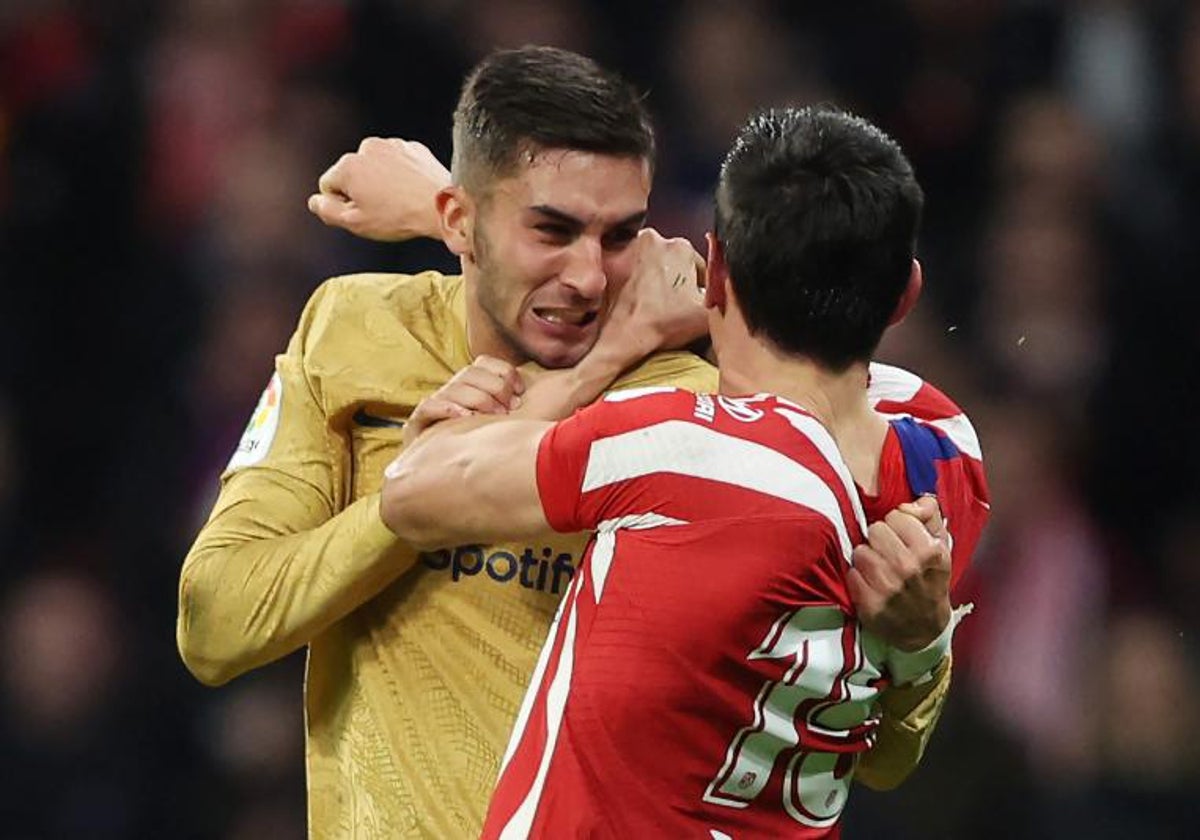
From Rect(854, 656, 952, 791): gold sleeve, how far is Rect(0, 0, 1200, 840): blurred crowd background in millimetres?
2487

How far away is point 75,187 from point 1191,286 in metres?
3.57

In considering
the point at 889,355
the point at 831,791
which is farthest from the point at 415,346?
the point at 889,355

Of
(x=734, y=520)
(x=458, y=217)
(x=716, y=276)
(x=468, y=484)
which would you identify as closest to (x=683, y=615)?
(x=734, y=520)

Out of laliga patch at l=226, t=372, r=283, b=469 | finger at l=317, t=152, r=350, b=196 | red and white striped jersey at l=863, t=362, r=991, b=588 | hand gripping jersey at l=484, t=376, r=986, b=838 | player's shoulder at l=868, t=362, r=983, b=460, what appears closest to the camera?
hand gripping jersey at l=484, t=376, r=986, b=838

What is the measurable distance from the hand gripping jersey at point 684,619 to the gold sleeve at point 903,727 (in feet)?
1.04

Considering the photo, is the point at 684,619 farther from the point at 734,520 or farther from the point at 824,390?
the point at 824,390

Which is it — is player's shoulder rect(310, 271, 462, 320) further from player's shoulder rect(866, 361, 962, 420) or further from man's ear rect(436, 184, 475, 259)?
player's shoulder rect(866, 361, 962, 420)

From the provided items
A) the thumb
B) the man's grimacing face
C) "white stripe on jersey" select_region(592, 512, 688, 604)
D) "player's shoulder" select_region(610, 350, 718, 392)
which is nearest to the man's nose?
the man's grimacing face

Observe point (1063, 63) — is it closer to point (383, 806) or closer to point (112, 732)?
point (112, 732)

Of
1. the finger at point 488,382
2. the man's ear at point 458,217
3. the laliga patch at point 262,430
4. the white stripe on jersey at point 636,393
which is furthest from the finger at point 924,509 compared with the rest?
the laliga patch at point 262,430

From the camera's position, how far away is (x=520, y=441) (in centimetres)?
267

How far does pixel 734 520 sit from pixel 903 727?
626 millimetres

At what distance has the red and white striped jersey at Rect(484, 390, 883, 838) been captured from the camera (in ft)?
8.31

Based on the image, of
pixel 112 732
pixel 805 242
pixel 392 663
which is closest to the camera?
pixel 805 242
